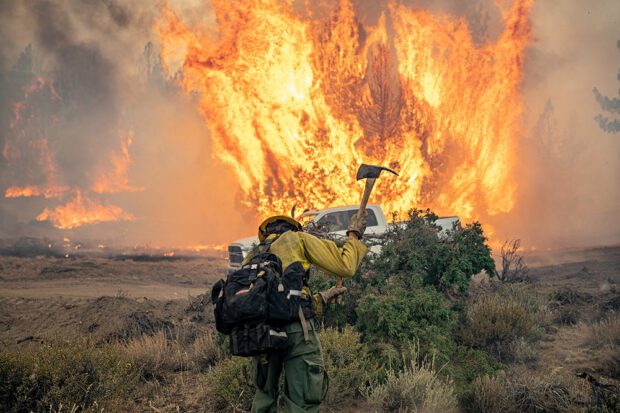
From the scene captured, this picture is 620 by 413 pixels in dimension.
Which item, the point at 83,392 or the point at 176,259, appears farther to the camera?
the point at 176,259

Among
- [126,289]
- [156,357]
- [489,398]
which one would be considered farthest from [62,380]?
[126,289]

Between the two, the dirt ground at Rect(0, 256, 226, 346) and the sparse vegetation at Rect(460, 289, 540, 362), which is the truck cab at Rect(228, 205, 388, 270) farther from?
the sparse vegetation at Rect(460, 289, 540, 362)

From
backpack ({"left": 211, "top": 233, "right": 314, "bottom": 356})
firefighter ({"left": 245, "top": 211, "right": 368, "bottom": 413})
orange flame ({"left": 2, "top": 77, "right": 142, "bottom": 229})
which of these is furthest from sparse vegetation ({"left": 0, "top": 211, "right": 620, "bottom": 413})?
orange flame ({"left": 2, "top": 77, "right": 142, "bottom": 229})

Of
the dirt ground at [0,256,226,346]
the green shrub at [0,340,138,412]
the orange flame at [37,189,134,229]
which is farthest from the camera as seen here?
the orange flame at [37,189,134,229]

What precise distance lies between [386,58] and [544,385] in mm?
18423

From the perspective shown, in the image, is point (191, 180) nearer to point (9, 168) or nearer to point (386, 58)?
point (9, 168)

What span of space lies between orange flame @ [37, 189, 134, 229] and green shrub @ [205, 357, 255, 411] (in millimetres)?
38726

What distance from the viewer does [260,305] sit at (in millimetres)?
3164

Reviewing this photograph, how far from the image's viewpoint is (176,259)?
85.3 feet

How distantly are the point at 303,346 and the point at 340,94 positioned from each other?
18.4 metres

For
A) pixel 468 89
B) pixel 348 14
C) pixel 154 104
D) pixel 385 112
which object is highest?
pixel 154 104

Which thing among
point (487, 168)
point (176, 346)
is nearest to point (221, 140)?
point (487, 168)

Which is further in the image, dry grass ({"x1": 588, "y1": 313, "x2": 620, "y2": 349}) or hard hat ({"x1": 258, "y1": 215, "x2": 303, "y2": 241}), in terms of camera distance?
dry grass ({"x1": 588, "y1": 313, "x2": 620, "y2": 349})

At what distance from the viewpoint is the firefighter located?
11.0ft
